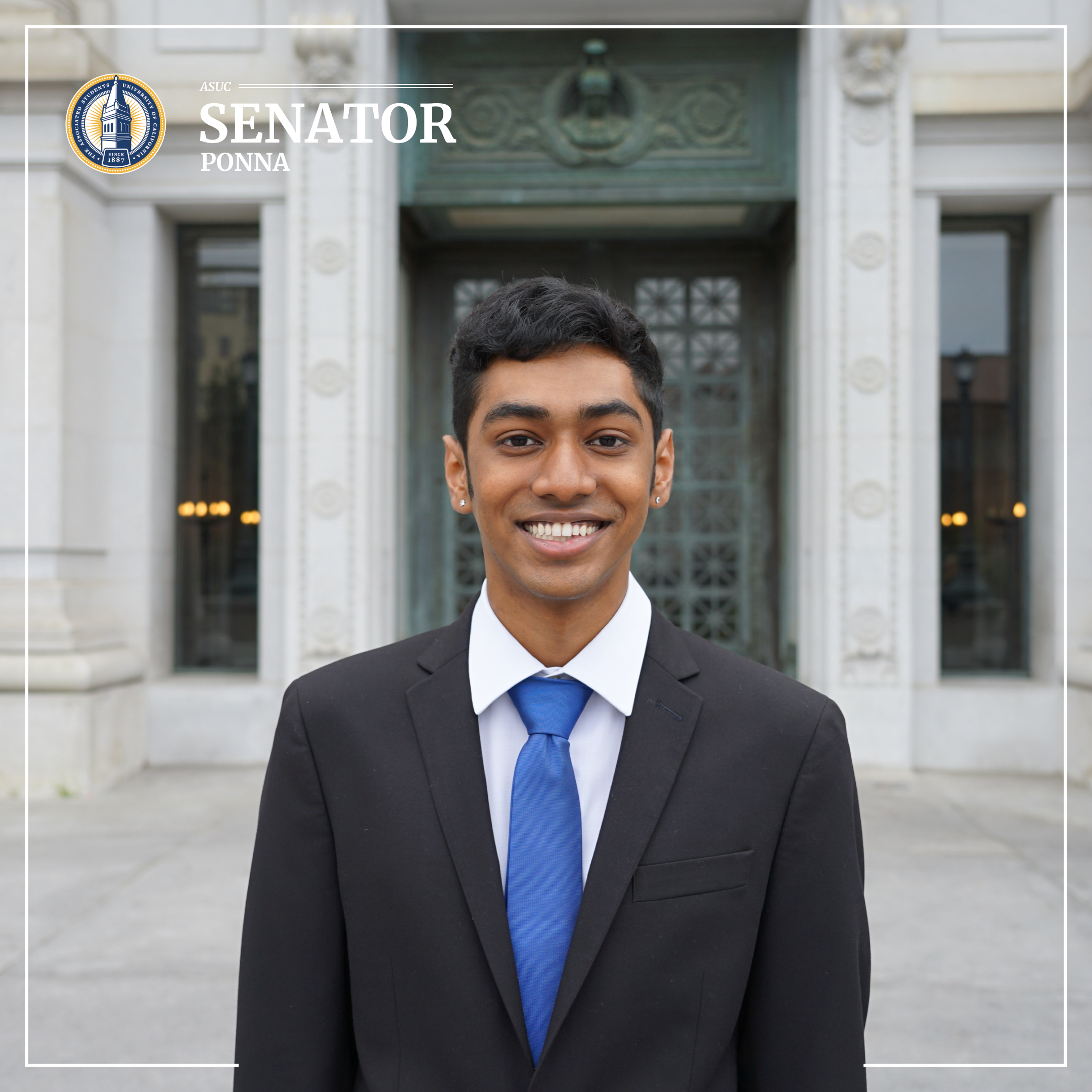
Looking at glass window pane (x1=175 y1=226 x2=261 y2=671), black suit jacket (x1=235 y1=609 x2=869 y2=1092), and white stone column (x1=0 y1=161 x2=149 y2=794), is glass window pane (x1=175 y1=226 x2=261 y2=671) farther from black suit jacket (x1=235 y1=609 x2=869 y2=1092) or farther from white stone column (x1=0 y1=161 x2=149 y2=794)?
black suit jacket (x1=235 y1=609 x2=869 y2=1092)

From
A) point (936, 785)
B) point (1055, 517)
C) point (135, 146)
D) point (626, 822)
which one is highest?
point (135, 146)

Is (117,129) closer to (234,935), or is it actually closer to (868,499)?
(234,935)

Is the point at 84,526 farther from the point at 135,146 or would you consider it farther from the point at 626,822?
the point at 626,822

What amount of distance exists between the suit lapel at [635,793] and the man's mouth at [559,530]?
0.91 feet

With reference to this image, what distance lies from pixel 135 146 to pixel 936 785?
8.09m

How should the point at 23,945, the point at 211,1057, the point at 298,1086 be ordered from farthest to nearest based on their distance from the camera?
1. the point at 23,945
2. the point at 211,1057
3. the point at 298,1086

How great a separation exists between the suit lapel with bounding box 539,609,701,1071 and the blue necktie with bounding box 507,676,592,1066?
0.16 ft

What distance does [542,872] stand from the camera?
5.50 ft

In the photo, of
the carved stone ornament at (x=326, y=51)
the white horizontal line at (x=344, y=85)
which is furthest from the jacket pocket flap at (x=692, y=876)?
the carved stone ornament at (x=326, y=51)

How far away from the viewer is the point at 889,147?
8328 millimetres

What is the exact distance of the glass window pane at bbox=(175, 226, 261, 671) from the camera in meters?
9.22

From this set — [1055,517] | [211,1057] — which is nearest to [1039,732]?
[1055,517]

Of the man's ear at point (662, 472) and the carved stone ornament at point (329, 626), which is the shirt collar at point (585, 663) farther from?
the carved stone ornament at point (329, 626)

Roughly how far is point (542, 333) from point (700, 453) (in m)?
8.39
